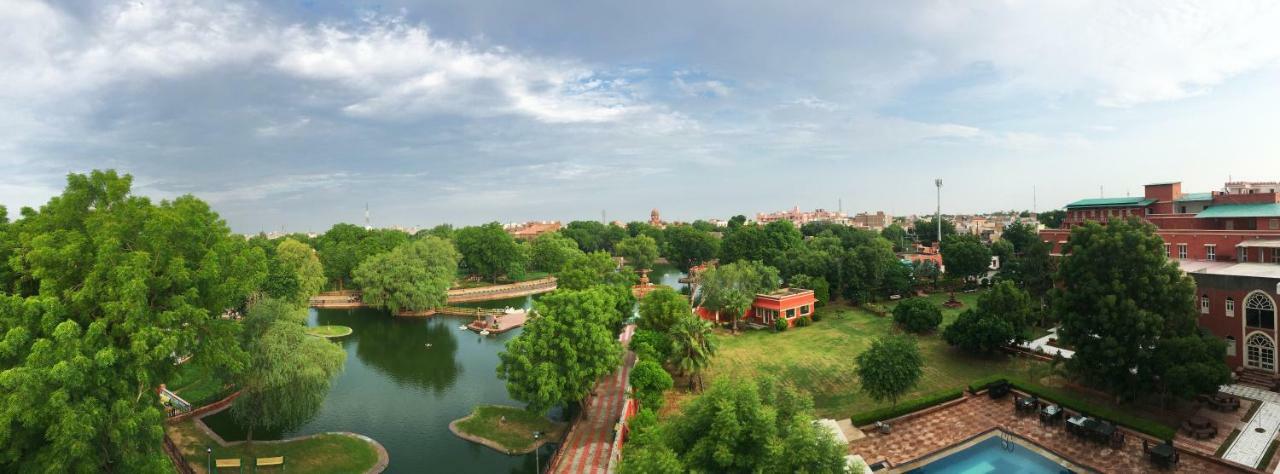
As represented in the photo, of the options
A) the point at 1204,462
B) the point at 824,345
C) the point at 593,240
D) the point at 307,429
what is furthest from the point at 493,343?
the point at 593,240

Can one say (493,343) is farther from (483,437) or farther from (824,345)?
(824,345)

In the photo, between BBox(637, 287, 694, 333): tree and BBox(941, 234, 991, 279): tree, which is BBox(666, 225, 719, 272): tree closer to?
BBox(941, 234, 991, 279): tree

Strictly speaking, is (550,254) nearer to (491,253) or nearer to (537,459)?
(491,253)

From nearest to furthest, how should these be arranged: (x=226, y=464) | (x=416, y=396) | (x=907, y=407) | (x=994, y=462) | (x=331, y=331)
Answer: (x=994, y=462) → (x=226, y=464) → (x=907, y=407) → (x=416, y=396) → (x=331, y=331)

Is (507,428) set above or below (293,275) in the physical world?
below

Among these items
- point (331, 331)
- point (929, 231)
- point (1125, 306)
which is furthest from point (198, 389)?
point (929, 231)

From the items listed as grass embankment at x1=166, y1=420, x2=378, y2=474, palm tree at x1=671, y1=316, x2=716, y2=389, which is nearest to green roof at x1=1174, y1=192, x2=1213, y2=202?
palm tree at x1=671, y1=316, x2=716, y2=389

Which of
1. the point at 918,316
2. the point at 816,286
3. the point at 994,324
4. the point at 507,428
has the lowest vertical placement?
the point at 507,428
